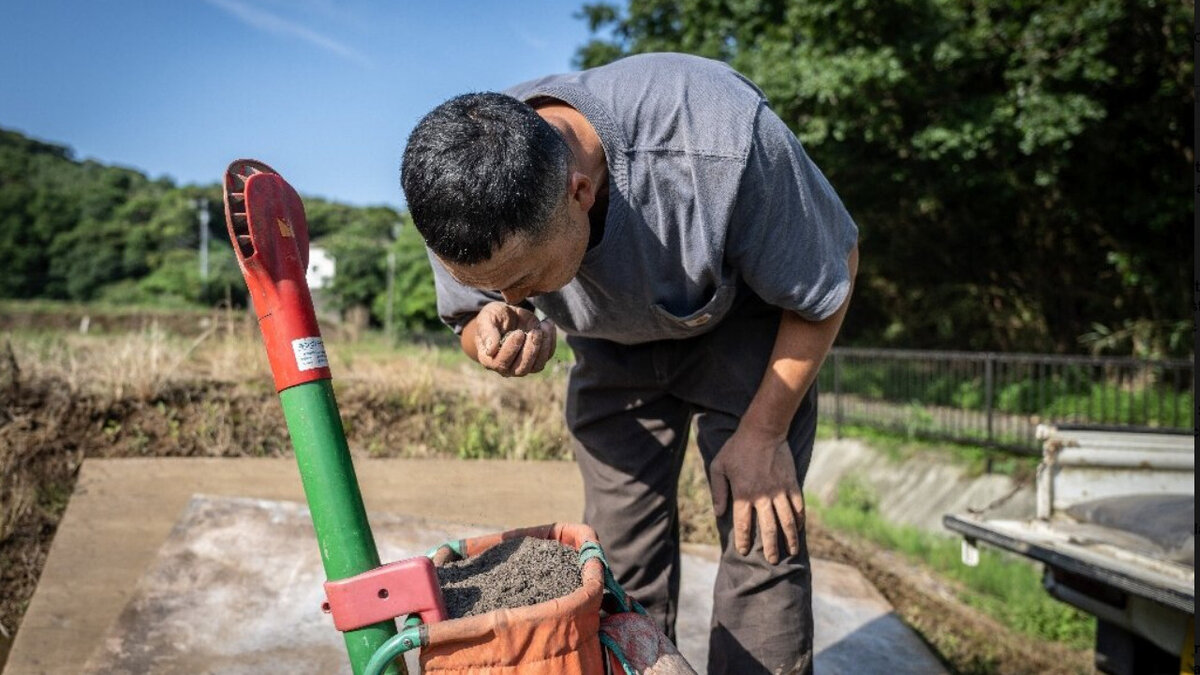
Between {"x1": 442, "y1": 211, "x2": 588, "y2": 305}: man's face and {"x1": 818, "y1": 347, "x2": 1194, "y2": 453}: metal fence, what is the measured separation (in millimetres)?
7245

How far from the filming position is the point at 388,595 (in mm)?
1307

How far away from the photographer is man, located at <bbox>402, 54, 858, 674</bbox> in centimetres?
137

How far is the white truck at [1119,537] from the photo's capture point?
3.01 metres

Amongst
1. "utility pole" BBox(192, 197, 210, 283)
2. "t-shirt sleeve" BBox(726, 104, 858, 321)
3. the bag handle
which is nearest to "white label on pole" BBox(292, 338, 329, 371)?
the bag handle

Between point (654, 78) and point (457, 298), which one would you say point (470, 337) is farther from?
point (654, 78)

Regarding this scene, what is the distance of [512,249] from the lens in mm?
1368

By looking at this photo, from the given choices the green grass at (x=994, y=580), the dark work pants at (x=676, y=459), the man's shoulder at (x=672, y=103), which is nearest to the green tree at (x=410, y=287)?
the green grass at (x=994, y=580)

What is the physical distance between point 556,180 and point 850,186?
13.7 metres

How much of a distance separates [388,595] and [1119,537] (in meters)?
3.19

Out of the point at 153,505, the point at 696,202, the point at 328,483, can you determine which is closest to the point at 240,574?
the point at 153,505

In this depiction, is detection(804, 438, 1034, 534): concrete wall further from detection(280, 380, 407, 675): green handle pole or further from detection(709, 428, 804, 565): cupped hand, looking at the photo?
detection(280, 380, 407, 675): green handle pole

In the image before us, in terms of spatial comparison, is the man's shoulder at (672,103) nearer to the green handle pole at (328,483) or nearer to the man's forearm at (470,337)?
the man's forearm at (470,337)

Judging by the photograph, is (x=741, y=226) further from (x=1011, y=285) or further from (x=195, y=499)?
(x=1011, y=285)

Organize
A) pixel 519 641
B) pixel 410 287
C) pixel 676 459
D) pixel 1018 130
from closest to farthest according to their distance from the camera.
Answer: pixel 519 641, pixel 676 459, pixel 1018 130, pixel 410 287
